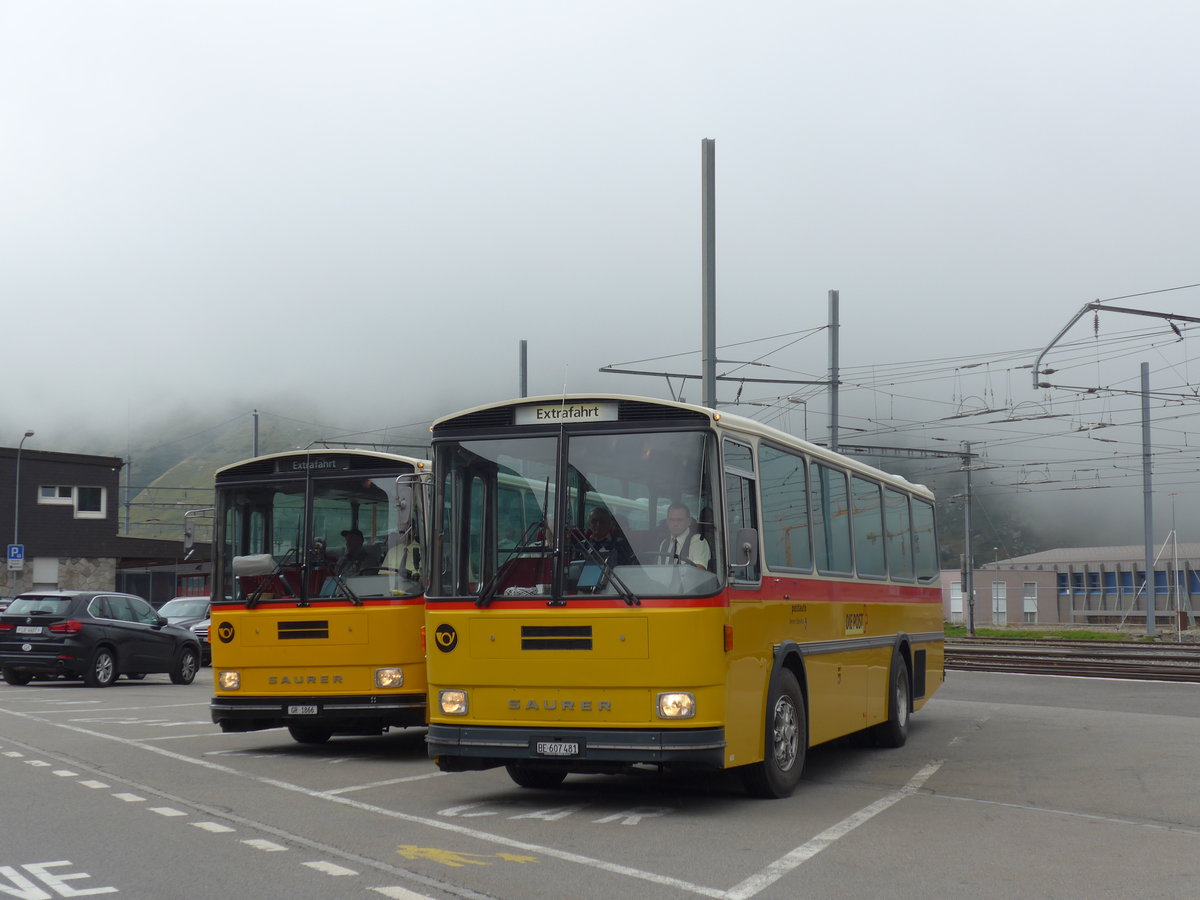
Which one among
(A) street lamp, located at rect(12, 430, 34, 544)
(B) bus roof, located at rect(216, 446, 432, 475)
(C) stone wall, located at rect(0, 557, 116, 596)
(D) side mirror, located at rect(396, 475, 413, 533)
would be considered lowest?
(C) stone wall, located at rect(0, 557, 116, 596)

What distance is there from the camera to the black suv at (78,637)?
83.3ft

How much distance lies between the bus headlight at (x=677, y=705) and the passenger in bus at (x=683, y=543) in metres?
0.85

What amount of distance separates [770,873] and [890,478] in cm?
867

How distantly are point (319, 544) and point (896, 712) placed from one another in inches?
238

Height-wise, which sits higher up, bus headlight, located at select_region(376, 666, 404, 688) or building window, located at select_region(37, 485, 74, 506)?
building window, located at select_region(37, 485, 74, 506)

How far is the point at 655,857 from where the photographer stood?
327 inches

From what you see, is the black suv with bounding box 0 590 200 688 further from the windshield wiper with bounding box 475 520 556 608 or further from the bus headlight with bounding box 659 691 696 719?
the bus headlight with bounding box 659 691 696 719

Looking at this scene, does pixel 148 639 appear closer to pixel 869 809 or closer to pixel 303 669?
pixel 303 669

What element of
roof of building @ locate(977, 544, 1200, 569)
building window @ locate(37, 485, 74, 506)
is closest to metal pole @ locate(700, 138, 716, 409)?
building window @ locate(37, 485, 74, 506)

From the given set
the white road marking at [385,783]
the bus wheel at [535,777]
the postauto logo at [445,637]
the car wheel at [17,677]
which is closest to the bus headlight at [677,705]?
the postauto logo at [445,637]

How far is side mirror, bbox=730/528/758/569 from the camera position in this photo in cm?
963

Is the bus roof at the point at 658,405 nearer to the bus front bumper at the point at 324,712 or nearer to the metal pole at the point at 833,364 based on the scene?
the bus front bumper at the point at 324,712

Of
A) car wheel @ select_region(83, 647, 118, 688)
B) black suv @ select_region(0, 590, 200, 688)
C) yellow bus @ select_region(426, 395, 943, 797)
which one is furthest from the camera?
car wheel @ select_region(83, 647, 118, 688)

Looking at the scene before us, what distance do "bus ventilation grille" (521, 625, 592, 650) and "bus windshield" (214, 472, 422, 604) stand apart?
12.1ft
